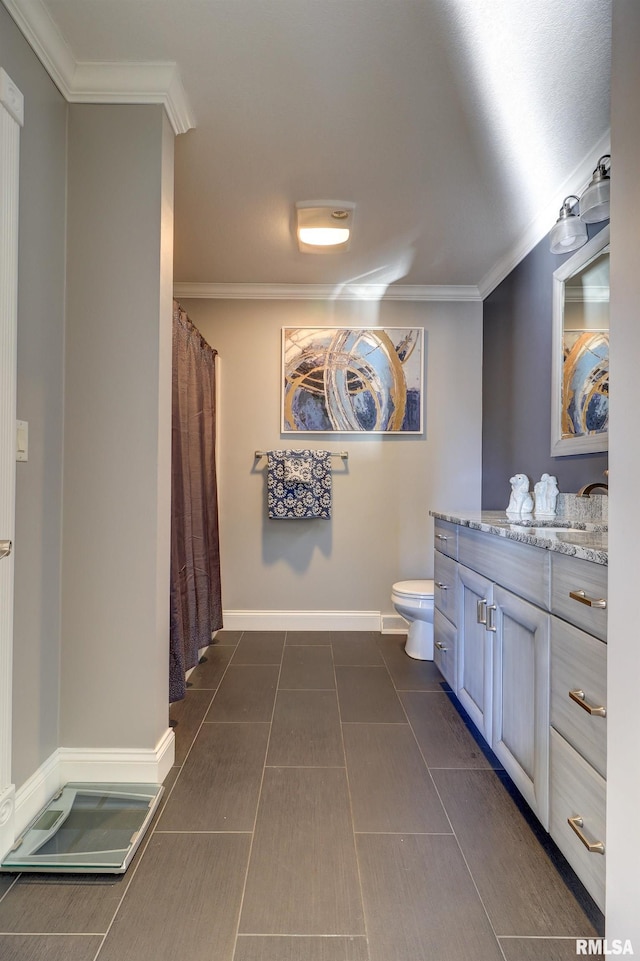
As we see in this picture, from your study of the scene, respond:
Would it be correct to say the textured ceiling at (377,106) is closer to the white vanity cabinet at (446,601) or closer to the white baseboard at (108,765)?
the white vanity cabinet at (446,601)

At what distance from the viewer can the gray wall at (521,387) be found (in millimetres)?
2451

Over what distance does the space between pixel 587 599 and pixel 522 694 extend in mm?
493

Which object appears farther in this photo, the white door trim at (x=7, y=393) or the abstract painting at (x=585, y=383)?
the abstract painting at (x=585, y=383)

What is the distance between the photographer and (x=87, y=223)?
173cm

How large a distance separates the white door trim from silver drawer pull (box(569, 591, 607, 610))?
1387mm

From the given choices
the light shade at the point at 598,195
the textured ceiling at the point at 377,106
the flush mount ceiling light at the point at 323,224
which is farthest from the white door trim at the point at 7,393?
the light shade at the point at 598,195

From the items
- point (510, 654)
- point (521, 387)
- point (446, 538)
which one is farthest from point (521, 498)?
point (510, 654)

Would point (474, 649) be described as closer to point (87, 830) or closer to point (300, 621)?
point (87, 830)

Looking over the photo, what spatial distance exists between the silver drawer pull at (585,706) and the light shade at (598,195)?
1502mm

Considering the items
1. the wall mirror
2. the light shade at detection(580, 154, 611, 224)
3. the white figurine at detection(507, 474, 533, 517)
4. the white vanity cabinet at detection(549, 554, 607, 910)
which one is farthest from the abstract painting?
the white vanity cabinet at detection(549, 554, 607, 910)

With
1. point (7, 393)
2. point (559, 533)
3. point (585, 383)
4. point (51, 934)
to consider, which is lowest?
point (51, 934)

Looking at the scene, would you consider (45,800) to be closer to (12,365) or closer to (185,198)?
(12,365)

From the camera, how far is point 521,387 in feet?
9.25

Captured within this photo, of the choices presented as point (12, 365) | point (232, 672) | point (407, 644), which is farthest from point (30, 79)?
point (407, 644)
